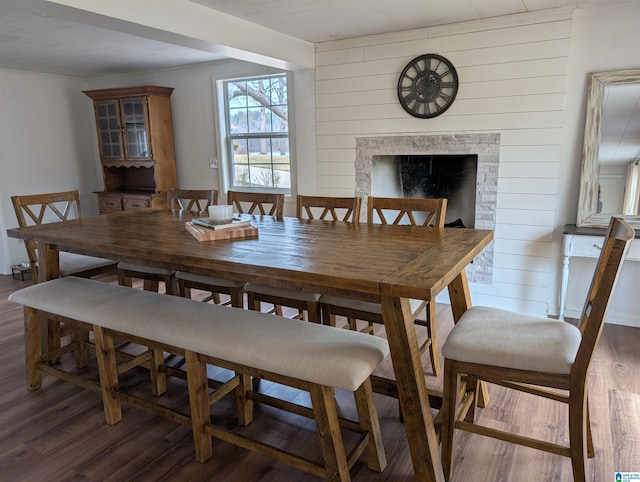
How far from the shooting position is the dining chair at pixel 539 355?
57.4 inches

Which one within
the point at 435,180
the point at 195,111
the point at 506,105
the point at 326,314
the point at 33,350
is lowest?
the point at 33,350

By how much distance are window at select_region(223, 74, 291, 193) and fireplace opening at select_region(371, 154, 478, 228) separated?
3.70ft

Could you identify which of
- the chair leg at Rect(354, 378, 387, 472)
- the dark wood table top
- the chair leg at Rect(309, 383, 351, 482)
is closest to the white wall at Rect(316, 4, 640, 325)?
the dark wood table top

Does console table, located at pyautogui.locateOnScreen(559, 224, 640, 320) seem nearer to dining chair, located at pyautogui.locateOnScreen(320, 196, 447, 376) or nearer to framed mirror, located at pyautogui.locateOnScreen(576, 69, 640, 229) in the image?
framed mirror, located at pyautogui.locateOnScreen(576, 69, 640, 229)

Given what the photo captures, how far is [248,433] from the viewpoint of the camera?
2096mm

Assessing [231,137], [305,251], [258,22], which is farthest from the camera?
[231,137]

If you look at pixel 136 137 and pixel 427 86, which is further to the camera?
pixel 136 137

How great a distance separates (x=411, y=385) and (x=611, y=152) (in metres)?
2.65

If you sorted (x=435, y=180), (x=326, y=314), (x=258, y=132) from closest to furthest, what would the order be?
(x=326, y=314)
(x=435, y=180)
(x=258, y=132)

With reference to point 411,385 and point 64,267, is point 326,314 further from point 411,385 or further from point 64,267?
point 64,267

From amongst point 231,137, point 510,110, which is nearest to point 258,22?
point 231,137

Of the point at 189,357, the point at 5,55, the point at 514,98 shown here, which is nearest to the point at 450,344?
the point at 189,357

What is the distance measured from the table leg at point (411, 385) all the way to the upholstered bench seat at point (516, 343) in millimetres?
212

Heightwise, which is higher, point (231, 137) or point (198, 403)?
point (231, 137)
